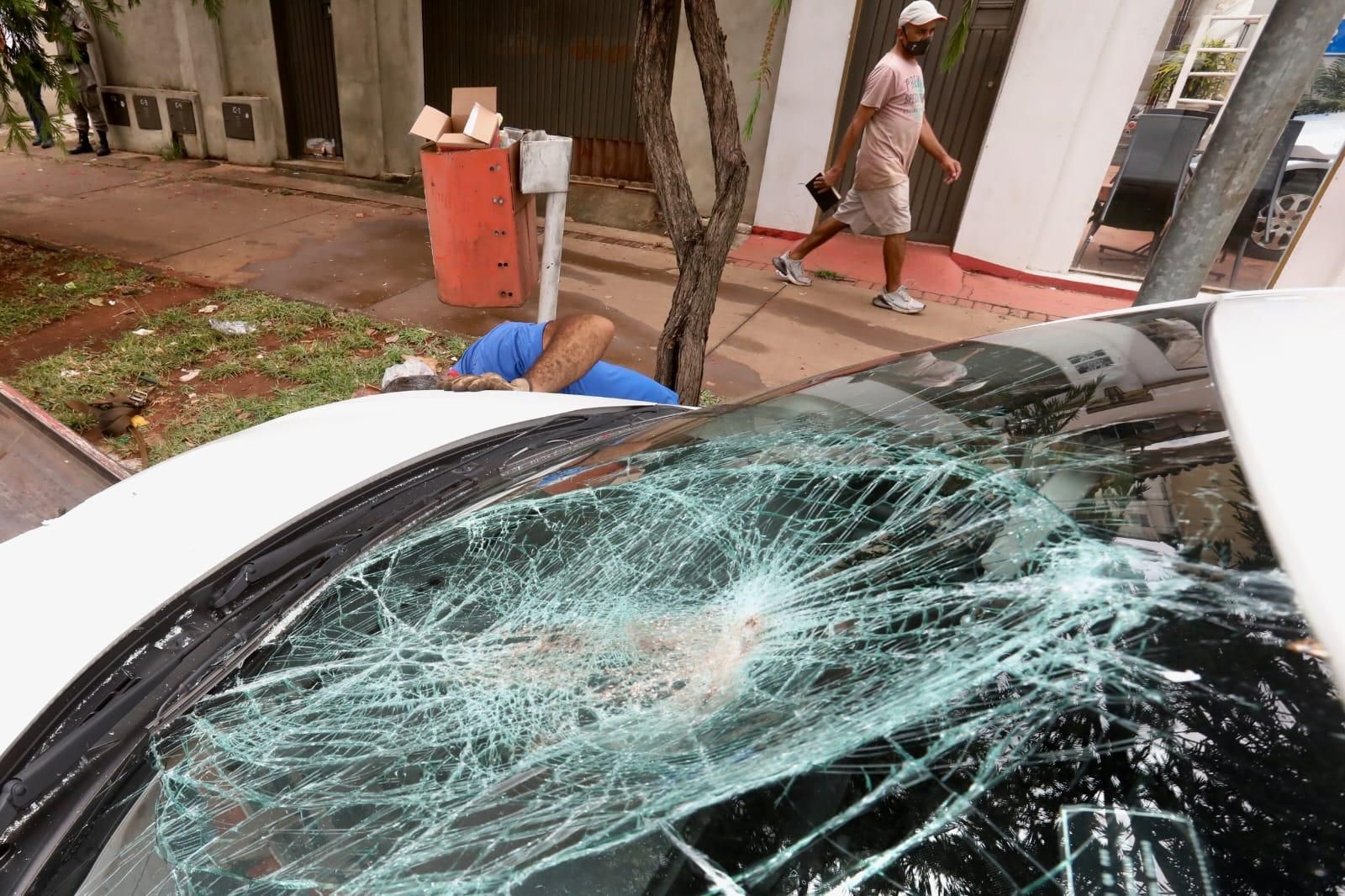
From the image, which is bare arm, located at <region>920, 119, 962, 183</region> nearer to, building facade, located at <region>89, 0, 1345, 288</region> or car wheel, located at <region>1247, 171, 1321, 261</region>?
building facade, located at <region>89, 0, 1345, 288</region>

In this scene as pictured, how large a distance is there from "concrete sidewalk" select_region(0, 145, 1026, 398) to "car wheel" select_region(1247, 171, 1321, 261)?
209 cm

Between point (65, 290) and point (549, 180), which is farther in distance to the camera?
point (65, 290)

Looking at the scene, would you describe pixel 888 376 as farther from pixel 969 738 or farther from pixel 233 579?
pixel 233 579

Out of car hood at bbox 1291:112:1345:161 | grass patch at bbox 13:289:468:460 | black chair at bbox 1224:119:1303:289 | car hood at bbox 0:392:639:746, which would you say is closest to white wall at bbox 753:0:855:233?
black chair at bbox 1224:119:1303:289

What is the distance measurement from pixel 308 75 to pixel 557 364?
796cm

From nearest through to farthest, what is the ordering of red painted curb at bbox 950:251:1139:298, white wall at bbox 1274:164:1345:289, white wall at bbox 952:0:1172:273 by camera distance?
white wall at bbox 1274:164:1345:289 < white wall at bbox 952:0:1172:273 < red painted curb at bbox 950:251:1139:298

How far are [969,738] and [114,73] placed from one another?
12460 millimetres

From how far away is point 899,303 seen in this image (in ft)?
18.2

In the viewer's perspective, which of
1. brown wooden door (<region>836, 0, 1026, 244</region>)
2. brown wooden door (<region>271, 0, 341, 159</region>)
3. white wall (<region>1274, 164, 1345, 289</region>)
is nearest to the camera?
white wall (<region>1274, 164, 1345, 289</region>)

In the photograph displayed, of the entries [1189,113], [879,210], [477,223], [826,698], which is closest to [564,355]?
[477,223]

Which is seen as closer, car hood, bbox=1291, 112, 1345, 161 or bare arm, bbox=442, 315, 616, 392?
bare arm, bbox=442, 315, 616, 392

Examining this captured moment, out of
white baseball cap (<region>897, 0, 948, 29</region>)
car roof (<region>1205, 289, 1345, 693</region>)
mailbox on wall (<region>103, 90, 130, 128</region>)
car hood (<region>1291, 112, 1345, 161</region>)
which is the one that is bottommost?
mailbox on wall (<region>103, 90, 130, 128</region>)

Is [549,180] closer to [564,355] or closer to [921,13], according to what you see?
[564,355]

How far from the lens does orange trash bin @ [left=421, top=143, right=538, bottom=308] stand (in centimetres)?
331
